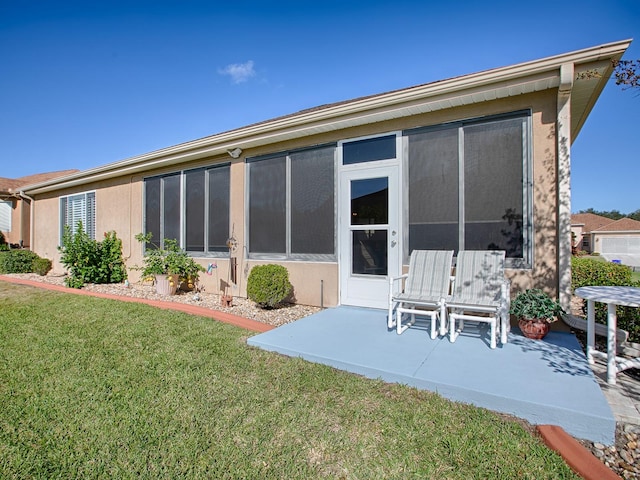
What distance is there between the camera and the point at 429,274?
443 centimetres

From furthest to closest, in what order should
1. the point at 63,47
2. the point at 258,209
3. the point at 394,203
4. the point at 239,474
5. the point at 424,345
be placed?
the point at 63,47 < the point at 258,209 < the point at 394,203 < the point at 424,345 < the point at 239,474

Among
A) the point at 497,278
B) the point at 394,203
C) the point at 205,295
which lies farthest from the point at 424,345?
the point at 205,295

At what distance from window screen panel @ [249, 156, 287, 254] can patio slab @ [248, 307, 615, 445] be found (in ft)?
7.17

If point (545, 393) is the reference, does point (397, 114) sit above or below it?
above

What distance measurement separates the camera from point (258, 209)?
664cm

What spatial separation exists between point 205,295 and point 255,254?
1.58 m

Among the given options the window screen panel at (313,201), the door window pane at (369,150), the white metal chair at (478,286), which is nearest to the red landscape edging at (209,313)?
the window screen panel at (313,201)

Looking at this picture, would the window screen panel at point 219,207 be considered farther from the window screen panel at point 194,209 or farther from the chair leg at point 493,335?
the chair leg at point 493,335

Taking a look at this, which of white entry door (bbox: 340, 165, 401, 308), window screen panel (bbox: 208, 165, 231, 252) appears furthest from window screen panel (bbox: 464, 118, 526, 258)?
window screen panel (bbox: 208, 165, 231, 252)

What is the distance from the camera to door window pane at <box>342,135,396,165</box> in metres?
5.21

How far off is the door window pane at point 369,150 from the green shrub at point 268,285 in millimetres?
2156

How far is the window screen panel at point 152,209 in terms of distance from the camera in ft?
27.6

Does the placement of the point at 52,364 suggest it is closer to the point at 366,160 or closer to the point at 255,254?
the point at 255,254

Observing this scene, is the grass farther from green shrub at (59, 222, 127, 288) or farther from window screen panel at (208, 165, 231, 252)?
green shrub at (59, 222, 127, 288)
